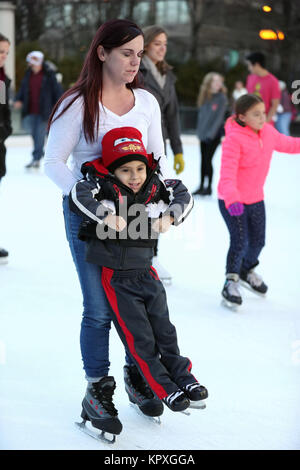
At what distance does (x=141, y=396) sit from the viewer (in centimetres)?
215

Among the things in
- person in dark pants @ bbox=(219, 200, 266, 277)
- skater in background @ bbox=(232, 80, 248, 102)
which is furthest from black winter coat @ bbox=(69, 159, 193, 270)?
skater in background @ bbox=(232, 80, 248, 102)

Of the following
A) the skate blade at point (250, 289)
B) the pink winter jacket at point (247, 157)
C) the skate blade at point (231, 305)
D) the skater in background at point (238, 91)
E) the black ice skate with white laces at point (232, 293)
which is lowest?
the skater in background at point (238, 91)

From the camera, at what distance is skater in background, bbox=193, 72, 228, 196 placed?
6.98 metres

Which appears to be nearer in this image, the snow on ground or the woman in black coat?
the snow on ground

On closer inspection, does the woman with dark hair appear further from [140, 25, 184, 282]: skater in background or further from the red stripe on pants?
[140, 25, 184, 282]: skater in background

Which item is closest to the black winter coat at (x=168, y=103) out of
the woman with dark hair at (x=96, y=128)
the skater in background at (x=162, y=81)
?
the skater in background at (x=162, y=81)

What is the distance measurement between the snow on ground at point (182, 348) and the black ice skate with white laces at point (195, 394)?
0.14 metres

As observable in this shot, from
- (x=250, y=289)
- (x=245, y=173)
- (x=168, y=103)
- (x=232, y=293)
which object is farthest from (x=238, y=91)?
(x=232, y=293)

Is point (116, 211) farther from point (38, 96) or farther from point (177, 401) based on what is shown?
point (38, 96)

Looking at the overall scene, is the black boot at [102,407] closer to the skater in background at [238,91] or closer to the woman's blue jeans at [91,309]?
the woman's blue jeans at [91,309]

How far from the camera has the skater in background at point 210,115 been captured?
6.98 meters

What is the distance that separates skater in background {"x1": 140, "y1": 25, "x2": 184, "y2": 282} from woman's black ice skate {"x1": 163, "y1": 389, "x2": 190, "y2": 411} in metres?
1.58

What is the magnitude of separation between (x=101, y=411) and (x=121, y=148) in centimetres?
77

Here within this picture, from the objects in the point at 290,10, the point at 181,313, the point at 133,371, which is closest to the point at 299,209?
the point at 181,313
